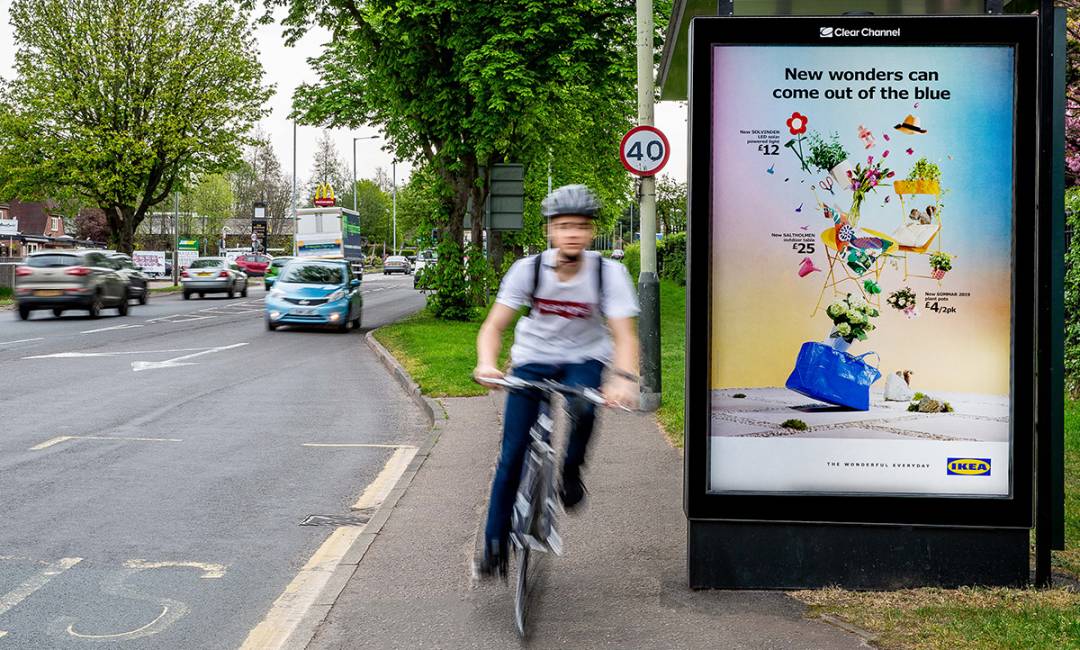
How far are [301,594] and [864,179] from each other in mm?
3157

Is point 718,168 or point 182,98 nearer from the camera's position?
point 718,168

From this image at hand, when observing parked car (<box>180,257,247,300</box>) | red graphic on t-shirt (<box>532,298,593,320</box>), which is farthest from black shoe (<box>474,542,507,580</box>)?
parked car (<box>180,257,247,300</box>)

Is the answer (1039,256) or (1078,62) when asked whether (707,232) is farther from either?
(1078,62)

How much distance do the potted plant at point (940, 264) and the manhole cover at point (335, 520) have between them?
369 centimetres

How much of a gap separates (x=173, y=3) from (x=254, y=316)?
68.4 feet

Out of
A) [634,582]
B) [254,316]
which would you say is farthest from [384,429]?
[254,316]

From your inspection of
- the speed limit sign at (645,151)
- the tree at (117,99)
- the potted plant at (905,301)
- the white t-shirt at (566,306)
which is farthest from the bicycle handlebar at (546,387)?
Result: the tree at (117,99)

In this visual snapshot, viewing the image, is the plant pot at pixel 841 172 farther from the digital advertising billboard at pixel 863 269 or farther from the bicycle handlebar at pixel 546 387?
Result: the bicycle handlebar at pixel 546 387

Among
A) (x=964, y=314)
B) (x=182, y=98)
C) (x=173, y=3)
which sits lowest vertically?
(x=964, y=314)

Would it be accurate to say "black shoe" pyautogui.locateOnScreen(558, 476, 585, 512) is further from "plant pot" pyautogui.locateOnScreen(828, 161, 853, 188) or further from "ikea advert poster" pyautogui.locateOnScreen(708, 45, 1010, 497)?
"plant pot" pyautogui.locateOnScreen(828, 161, 853, 188)

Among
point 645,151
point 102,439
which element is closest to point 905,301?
point 645,151

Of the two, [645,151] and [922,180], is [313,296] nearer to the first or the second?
[645,151]

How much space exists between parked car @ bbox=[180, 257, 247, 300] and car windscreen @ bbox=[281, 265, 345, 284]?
19637 mm

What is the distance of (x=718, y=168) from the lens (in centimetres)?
534
